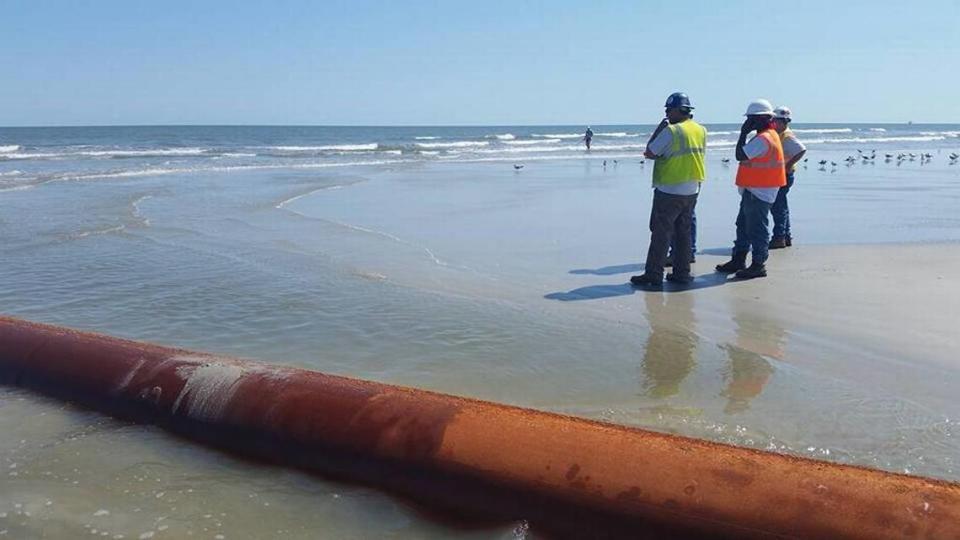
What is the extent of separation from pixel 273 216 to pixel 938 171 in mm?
19135

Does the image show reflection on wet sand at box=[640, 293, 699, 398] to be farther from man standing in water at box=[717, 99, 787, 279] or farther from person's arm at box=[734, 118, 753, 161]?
person's arm at box=[734, 118, 753, 161]

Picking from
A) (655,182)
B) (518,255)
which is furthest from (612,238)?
(655,182)

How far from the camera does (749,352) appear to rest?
16.3ft

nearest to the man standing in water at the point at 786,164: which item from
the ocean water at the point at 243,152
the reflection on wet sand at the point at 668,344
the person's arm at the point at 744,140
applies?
the person's arm at the point at 744,140

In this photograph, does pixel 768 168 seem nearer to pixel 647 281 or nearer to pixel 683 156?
pixel 683 156

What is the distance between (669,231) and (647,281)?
47 centimetres

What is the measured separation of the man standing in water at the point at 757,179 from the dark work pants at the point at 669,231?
676mm

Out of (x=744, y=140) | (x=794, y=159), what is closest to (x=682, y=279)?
(x=744, y=140)

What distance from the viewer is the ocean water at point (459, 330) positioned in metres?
3.04

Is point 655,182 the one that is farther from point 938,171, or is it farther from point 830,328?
point 938,171

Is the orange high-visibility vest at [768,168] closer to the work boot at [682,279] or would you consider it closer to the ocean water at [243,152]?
the work boot at [682,279]

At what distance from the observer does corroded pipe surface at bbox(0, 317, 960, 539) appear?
2.27 metres

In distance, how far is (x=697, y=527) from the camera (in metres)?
2.35

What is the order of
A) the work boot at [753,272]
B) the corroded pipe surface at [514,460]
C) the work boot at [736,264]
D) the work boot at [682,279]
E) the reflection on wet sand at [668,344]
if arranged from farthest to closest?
the work boot at [736,264] < the work boot at [753,272] < the work boot at [682,279] < the reflection on wet sand at [668,344] < the corroded pipe surface at [514,460]
